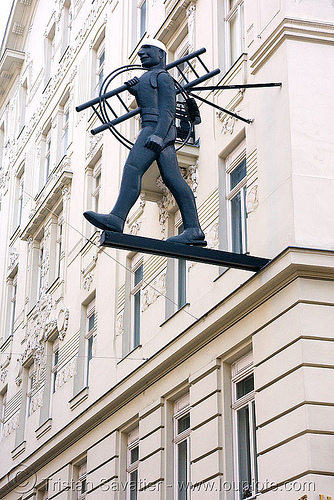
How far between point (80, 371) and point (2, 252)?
44.7 feet

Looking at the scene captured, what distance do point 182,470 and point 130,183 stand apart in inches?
231

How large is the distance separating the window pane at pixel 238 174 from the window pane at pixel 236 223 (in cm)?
30

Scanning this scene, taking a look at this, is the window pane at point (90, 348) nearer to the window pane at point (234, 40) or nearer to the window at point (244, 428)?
the window at point (244, 428)

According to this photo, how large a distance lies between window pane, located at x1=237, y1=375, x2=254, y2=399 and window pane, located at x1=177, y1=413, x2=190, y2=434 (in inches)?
78.2

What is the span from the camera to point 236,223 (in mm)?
16172

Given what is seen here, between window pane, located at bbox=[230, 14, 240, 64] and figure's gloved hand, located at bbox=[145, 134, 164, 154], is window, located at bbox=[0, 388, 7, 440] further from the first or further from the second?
figure's gloved hand, located at bbox=[145, 134, 164, 154]

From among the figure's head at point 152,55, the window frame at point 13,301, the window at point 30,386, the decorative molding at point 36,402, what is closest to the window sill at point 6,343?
the window frame at point 13,301

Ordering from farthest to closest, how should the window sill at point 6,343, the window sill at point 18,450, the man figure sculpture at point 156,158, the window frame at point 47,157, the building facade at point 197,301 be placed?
the window frame at point 47,157 → the window sill at point 6,343 → the window sill at point 18,450 → the man figure sculpture at point 156,158 → the building facade at point 197,301

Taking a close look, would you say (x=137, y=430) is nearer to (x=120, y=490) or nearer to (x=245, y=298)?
(x=120, y=490)

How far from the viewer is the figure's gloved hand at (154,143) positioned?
13.5 meters

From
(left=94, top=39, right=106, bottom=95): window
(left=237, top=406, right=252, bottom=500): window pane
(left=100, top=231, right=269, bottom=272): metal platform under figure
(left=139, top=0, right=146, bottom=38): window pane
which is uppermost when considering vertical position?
(left=94, top=39, right=106, bottom=95): window

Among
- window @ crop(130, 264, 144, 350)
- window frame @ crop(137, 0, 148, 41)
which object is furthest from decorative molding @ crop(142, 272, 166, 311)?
window frame @ crop(137, 0, 148, 41)

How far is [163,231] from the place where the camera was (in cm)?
1875

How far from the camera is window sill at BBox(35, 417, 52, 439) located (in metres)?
24.0
